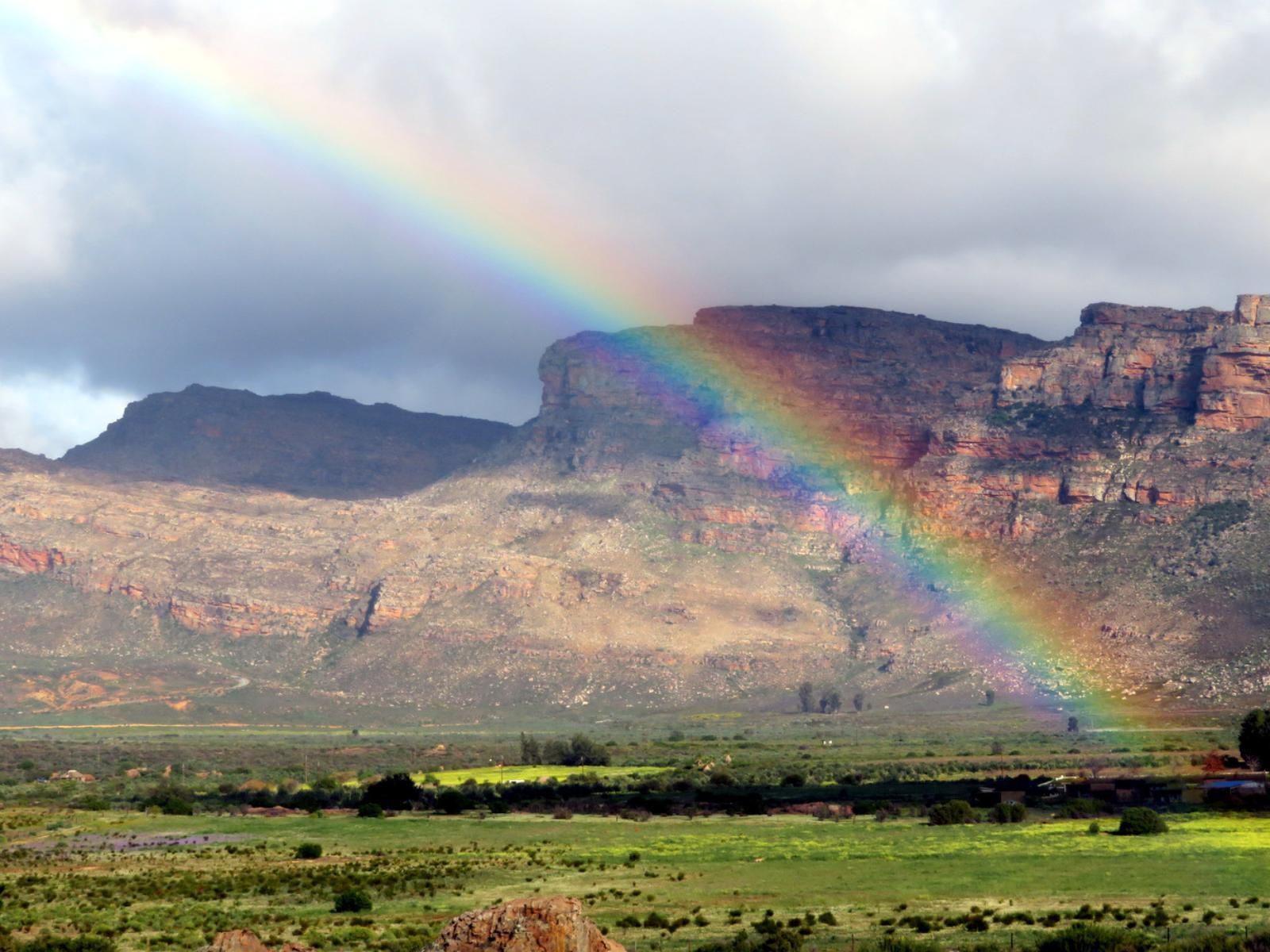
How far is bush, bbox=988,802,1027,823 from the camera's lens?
6344 cm

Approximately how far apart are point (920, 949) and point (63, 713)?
540 feet

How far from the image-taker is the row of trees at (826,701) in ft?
626

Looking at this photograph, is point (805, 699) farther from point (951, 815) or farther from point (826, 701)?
point (951, 815)

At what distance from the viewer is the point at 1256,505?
197 m

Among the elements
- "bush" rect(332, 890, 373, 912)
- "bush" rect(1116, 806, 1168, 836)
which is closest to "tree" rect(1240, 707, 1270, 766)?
"bush" rect(1116, 806, 1168, 836)

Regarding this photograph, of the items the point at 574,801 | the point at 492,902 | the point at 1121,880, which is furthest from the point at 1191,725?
the point at 492,902

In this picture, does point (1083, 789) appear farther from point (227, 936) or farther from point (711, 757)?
point (227, 936)

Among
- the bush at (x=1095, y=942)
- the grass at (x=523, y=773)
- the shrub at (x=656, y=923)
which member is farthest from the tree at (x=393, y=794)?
the bush at (x=1095, y=942)

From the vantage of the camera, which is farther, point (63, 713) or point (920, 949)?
point (63, 713)

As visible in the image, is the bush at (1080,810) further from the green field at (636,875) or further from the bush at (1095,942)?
the bush at (1095,942)

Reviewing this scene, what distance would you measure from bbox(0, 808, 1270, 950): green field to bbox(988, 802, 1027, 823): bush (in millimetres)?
2520

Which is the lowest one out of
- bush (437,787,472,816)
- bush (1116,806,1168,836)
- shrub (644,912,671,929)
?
bush (437,787,472,816)

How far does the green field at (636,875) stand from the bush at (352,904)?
0.36 m

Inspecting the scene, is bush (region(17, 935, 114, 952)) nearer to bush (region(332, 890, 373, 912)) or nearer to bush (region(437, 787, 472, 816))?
bush (region(332, 890, 373, 912))
